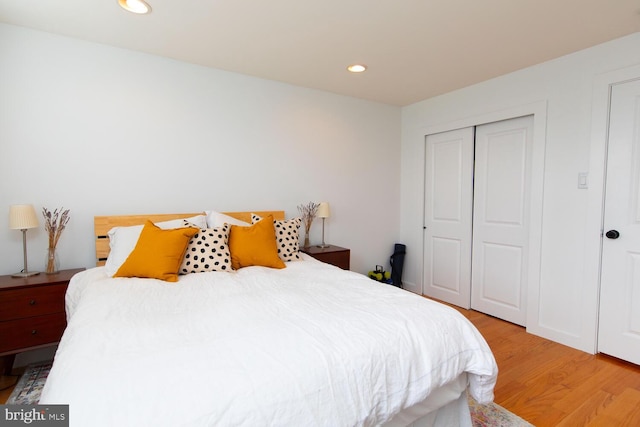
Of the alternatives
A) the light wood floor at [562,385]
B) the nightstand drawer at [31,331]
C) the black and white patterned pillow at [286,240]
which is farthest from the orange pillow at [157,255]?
the light wood floor at [562,385]

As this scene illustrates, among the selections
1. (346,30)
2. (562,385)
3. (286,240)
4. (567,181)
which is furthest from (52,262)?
(567,181)

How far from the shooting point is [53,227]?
2.31 m

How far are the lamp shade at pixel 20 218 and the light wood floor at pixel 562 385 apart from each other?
1042 millimetres

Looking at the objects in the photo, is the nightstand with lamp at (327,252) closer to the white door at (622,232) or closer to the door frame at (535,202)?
the door frame at (535,202)

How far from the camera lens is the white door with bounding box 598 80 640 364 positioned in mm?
2305

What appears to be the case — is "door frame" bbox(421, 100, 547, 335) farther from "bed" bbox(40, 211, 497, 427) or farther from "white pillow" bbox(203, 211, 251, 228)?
"white pillow" bbox(203, 211, 251, 228)

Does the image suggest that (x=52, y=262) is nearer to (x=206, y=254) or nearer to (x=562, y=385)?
(x=206, y=254)

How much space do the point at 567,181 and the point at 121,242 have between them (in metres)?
3.48

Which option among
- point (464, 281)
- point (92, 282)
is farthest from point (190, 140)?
point (464, 281)

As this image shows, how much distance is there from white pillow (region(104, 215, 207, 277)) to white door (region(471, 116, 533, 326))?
291 cm

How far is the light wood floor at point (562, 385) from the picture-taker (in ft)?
6.01

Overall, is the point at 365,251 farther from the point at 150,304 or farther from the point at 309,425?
the point at 309,425

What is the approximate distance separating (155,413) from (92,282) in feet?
4.85

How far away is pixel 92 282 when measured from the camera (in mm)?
1948
